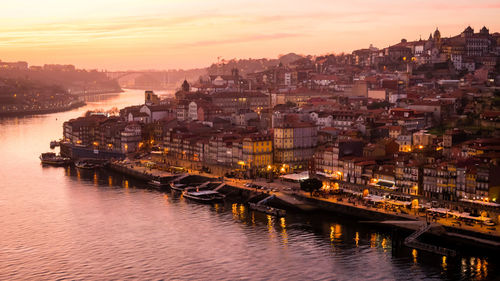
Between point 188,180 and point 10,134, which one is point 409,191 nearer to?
point 188,180

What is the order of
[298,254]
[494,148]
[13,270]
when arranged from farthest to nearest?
[494,148] < [298,254] < [13,270]

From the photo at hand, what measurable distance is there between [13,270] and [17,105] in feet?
313

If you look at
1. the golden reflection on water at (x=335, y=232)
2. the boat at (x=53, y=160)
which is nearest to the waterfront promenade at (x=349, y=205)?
the golden reflection on water at (x=335, y=232)

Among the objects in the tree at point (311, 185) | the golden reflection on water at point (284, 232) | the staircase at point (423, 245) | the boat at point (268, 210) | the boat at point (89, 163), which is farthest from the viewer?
the boat at point (89, 163)

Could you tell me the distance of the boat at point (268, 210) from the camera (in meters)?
31.6

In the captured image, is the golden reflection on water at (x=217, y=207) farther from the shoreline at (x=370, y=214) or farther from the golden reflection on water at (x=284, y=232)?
the golden reflection on water at (x=284, y=232)

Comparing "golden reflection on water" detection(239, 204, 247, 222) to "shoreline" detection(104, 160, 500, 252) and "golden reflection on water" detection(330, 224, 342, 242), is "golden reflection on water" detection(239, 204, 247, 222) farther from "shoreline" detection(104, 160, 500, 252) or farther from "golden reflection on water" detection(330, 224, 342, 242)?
"golden reflection on water" detection(330, 224, 342, 242)

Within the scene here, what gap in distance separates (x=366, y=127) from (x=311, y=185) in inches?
449


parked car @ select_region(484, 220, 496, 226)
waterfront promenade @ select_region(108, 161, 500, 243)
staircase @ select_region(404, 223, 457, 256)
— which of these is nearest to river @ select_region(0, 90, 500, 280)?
staircase @ select_region(404, 223, 457, 256)

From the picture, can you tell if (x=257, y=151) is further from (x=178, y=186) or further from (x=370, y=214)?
(x=370, y=214)

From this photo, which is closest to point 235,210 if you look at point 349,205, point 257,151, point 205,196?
point 205,196

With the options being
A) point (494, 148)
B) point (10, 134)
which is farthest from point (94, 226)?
point (10, 134)

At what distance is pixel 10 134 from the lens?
6894 centimetres

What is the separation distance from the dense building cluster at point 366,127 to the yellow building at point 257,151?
6cm
